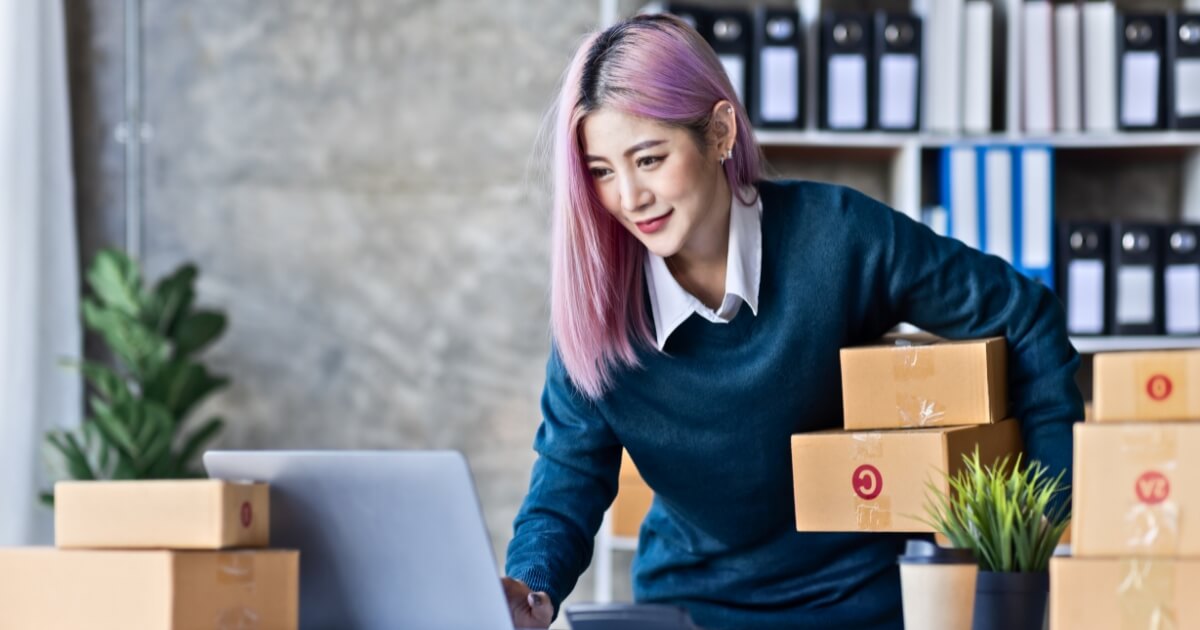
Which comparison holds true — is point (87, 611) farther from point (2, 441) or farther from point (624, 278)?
point (2, 441)

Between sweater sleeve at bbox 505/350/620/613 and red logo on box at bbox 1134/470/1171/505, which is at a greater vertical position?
red logo on box at bbox 1134/470/1171/505

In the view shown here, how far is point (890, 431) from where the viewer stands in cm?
139

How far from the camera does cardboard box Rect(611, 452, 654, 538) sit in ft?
8.60

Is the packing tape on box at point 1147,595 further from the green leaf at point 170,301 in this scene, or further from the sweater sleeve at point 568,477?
the green leaf at point 170,301

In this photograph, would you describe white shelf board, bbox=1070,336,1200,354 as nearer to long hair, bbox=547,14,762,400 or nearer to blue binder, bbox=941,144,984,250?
blue binder, bbox=941,144,984,250

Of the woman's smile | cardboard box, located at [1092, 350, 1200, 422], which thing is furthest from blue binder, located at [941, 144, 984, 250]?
cardboard box, located at [1092, 350, 1200, 422]

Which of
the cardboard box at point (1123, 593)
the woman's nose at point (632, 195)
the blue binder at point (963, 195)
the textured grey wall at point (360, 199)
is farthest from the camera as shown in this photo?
the textured grey wall at point (360, 199)

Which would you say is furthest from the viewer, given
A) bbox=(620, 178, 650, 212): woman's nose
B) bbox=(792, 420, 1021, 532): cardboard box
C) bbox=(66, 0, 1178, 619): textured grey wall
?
bbox=(66, 0, 1178, 619): textured grey wall

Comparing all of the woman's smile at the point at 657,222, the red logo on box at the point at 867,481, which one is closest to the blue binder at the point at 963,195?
the woman's smile at the point at 657,222

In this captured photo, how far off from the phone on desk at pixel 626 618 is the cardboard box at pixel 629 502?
4.74 ft

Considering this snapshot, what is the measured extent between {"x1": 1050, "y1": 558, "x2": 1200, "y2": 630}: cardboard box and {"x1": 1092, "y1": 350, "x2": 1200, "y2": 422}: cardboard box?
0.39 ft

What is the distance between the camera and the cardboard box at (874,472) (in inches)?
53.0

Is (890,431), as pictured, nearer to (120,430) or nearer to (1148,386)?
(1148,386)

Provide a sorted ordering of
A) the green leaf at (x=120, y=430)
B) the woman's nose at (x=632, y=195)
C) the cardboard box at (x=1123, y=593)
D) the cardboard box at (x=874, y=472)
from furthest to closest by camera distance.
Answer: the green leaf at (x=120, y=430)
the woman's nose at (x=632, y=195)
the cardboard box at (x=874, y=472)
the cardboard box at (x=1123, y=593)
